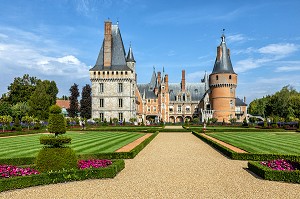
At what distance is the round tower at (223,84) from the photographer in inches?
2256

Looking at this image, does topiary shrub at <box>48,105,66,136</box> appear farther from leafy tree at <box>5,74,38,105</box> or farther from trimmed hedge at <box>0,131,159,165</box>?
leafy tree at <box>5,74,38,105</box>

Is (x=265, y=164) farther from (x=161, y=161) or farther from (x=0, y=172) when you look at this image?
(x=0, y=172)

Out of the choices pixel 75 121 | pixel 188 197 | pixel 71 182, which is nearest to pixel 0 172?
pixel 71 182

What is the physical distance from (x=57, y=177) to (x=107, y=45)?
46.2 metres

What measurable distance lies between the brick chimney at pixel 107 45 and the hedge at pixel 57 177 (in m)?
44.8

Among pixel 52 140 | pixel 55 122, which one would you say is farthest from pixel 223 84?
pixel 52 140

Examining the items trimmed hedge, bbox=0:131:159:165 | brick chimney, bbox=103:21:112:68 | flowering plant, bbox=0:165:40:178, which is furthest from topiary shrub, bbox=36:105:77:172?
brick chimney, bbox=103:21:112:68

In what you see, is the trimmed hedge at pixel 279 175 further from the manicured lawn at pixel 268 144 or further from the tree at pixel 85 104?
the tree at pixel 85 104

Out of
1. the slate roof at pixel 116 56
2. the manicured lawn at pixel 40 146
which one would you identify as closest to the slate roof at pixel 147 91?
the slate roof at pixel 116 56

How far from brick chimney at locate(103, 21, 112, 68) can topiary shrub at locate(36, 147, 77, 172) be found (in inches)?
1767

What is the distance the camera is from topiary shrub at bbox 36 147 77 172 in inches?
356

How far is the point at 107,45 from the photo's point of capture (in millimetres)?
52844

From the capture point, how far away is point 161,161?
1267 centimetres

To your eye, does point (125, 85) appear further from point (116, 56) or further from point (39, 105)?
point (39, 105)
